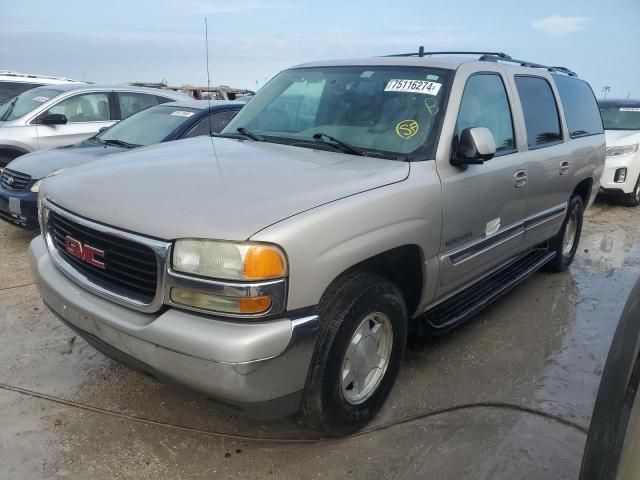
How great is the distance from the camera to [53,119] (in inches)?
284

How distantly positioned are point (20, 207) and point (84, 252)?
3254mm

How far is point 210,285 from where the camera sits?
2.06m

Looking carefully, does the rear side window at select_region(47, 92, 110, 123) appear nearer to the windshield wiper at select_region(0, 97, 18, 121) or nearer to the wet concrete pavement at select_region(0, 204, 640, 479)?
the windshield wiper at select_region(0, 97, 18, 121)

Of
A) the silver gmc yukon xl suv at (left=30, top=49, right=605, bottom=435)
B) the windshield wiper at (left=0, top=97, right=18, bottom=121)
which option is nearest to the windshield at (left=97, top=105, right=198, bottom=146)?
the silver gmc yukon xl suv at (left=30, top=49, right=605, bottom=435)

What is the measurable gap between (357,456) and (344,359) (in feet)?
1.62

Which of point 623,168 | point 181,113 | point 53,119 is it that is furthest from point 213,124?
point 623,168

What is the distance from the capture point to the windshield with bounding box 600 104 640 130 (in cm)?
959

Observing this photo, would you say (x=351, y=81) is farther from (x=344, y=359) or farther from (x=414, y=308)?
(x=344, y=359)

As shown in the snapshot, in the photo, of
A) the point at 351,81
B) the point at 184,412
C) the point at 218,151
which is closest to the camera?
the point at 184,412

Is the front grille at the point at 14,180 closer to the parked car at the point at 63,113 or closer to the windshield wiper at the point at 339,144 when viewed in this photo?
the parked car at the point at 63,113

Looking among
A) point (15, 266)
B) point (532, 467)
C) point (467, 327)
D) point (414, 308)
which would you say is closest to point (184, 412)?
point (414, 308)

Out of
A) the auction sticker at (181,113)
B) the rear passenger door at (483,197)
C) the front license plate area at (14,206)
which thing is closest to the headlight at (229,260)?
the rear passenger door at (483,197)

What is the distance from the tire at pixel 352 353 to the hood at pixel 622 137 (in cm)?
760

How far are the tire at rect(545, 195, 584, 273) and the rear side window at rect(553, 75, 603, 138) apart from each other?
0.67m
